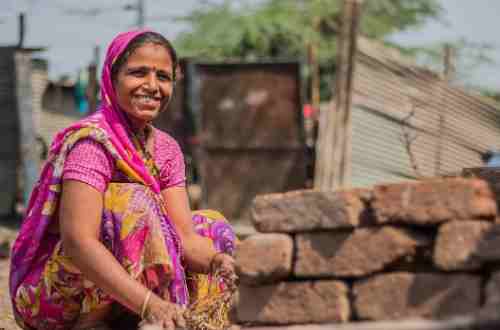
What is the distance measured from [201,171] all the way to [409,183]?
8058mm

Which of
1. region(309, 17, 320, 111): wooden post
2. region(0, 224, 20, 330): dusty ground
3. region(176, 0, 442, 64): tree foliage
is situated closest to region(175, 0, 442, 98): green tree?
region(176, 0, 442, 64): tree foliage

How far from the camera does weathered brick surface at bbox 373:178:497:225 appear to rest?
2568 millimetres

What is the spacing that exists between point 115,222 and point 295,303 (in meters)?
0.94

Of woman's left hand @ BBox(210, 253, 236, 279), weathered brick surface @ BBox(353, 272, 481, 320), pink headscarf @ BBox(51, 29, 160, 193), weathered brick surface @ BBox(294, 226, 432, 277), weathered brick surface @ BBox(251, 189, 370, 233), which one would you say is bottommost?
woman's left hand @ BBox(210, 253, 236, 279)

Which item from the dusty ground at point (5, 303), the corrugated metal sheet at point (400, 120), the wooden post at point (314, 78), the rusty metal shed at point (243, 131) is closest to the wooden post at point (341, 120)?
the corrugated metal sheet at point (400, 120)

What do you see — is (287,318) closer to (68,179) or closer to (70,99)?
(68,179)

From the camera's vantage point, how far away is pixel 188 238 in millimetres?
3814

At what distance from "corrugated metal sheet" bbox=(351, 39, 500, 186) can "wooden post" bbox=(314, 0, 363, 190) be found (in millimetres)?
129

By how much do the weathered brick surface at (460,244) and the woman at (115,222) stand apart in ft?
3.54

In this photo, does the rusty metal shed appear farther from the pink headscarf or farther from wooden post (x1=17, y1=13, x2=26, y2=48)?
the pink headscarf

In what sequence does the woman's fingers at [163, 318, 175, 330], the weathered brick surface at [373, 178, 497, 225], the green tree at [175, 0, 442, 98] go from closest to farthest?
the weathered brick surface at [373, 178, 497, 225] → the woman's fingers at [163, 318, 175, 330] → the green tree at [175, 0, 442, 98]

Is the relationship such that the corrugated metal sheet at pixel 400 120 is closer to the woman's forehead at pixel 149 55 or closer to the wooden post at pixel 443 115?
the wooden post at pixel 443 115

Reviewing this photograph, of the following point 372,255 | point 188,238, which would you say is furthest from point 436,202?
point 188,238

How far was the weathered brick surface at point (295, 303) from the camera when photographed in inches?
107
